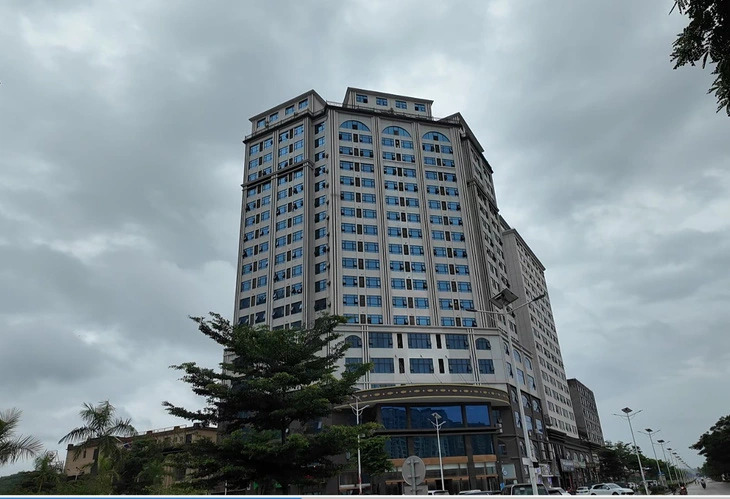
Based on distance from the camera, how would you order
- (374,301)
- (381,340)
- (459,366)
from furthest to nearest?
(374,301), (459,366), (381,340)

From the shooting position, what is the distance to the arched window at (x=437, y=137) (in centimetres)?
7149

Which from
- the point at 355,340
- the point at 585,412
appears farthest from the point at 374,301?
the point at 585,412

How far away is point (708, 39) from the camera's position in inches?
590

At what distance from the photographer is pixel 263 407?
21.3m

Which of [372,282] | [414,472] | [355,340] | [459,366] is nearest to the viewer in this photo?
[414,472]

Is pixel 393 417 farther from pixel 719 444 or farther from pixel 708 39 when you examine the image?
pixel 719 444

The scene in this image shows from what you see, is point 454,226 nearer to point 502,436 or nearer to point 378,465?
point 502,436

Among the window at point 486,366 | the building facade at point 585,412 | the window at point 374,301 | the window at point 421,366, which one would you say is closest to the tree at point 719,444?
the building facade at point 585,412

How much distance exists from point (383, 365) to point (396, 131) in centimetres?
3285

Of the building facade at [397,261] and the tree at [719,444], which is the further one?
the tree at [719,444]

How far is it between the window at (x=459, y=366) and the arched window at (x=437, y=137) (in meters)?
31.3

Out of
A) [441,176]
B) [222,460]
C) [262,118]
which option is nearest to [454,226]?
[441,176]

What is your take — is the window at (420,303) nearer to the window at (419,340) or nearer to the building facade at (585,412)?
the window at (419,340)

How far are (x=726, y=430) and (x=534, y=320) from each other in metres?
29.0
